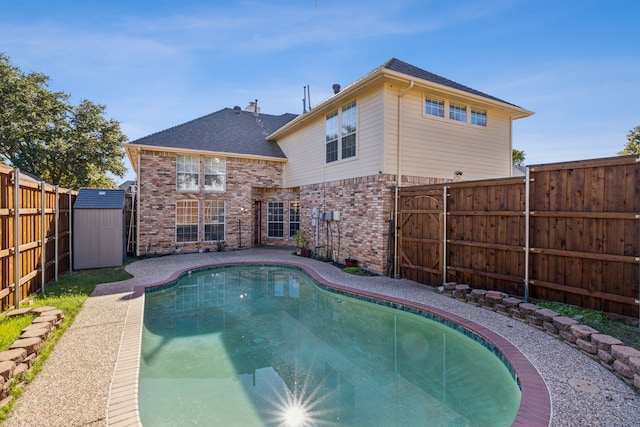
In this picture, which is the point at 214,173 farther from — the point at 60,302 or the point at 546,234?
the point at 546,234

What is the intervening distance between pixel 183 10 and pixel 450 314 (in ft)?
30.1

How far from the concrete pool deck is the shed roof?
4.41 meters

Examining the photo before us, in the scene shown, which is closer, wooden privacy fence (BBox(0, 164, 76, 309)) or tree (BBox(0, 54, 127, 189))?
wooden privacy fence (BBox(0, 164, 76, 309))

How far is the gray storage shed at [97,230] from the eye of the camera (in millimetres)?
9555

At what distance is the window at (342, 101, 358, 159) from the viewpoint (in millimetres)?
10156

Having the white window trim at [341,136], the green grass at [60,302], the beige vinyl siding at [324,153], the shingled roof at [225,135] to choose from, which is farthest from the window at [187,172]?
the white window trim at [341,136]

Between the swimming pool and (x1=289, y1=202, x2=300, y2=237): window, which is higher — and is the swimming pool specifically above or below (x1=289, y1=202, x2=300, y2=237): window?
below

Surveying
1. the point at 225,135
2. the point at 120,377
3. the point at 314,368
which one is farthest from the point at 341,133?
the point at 120,377

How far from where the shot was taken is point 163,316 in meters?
6.39

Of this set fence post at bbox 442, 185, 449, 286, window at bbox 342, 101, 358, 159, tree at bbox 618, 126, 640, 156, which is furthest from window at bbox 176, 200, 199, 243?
tree at bbox 618, 126, 640, 156

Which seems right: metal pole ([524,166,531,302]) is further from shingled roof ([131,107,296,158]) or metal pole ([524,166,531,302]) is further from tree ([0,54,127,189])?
tree ([0,54,127,189])

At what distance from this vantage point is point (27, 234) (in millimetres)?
5914

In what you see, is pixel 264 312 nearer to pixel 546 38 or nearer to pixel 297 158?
pixel 297 158

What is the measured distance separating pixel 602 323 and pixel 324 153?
9172 millimetres
